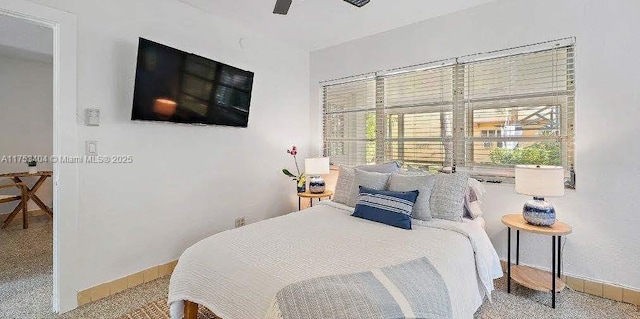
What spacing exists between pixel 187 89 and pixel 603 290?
3777 mm

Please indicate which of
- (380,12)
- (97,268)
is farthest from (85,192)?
(380,12)

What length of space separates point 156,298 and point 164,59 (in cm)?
191

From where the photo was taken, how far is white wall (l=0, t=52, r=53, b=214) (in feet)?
14.6

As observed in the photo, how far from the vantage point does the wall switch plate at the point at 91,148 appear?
2215 mm

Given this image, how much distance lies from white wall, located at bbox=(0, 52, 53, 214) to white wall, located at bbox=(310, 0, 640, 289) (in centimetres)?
631

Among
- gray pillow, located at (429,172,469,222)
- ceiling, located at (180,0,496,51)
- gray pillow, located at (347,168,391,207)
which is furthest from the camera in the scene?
ceiling, located at (180,0,496,51)

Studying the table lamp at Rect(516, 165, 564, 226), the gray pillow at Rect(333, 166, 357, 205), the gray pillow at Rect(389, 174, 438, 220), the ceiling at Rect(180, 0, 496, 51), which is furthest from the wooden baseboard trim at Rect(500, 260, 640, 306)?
the ceiling at Rect(180, 0, 496, 51)

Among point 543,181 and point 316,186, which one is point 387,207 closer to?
point 543,181

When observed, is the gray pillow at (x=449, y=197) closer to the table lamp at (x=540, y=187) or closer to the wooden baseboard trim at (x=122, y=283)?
the table lamp at (x=540, y=187)

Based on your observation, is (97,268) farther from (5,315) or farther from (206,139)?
(206,139)

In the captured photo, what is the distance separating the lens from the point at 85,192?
7.27 feet

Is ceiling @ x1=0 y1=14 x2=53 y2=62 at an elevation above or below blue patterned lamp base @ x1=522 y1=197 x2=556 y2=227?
above

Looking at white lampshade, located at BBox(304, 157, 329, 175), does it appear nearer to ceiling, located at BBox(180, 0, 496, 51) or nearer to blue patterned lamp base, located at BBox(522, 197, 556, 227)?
ceiling, located at BBox(180, 0, 496, 51)

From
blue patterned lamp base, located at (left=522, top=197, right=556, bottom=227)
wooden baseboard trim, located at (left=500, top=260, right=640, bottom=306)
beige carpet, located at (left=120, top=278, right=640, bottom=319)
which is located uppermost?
blue patterned lamp base, located at (left=522, top=197, right=556, bottom=227)
